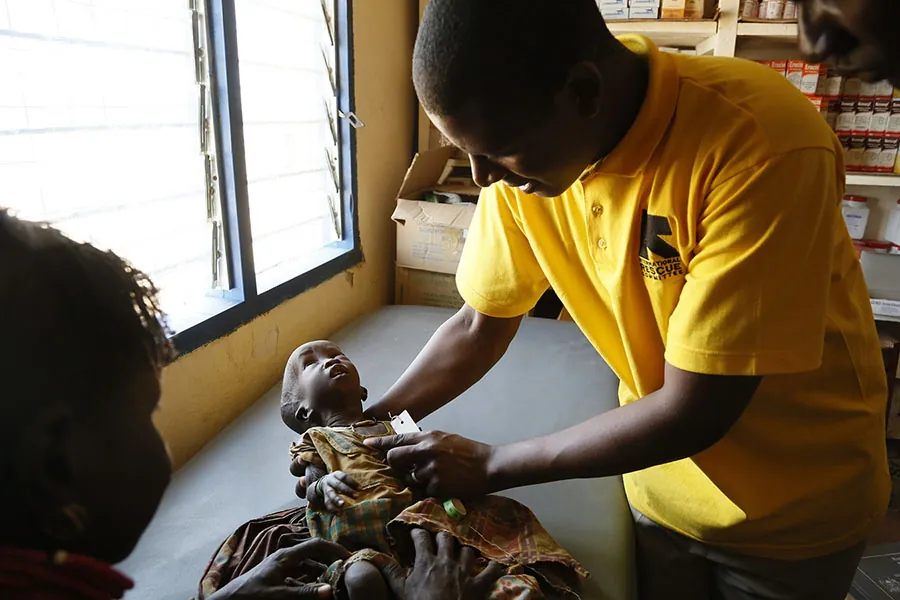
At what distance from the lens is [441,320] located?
2.34 m

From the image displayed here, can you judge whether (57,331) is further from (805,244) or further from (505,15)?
(805,244)

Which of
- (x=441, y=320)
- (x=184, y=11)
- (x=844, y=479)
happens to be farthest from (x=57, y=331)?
(x=441, y=320)

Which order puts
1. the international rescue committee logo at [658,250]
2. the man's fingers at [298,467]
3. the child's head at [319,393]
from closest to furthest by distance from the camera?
the international rescue committee logo at [658,250]
the man's fingers at [298,467]
the child's head at [319,393]

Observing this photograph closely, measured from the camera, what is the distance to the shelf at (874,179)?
238 centimetres

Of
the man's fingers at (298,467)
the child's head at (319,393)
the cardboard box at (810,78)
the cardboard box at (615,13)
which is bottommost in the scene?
the man's fingers at (298,467)

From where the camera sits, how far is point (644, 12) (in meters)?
2.46

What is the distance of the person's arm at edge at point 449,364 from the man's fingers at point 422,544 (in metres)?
0.31

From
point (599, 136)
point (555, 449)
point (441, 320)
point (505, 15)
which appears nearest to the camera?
point (505, 15)

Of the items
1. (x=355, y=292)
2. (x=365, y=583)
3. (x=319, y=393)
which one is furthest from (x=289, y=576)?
(x=355, y=292)

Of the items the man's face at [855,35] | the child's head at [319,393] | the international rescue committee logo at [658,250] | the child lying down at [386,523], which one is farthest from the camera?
the child's head at [319,393]

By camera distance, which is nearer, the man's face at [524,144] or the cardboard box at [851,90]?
the man's face at [524,144]

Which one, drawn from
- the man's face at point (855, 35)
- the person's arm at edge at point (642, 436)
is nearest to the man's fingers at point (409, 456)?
the person's arm at edge at point (642, 436)

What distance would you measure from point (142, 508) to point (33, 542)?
0.09 m

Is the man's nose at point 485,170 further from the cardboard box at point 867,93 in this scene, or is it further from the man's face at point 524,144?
the cardboard box at point 867,93
